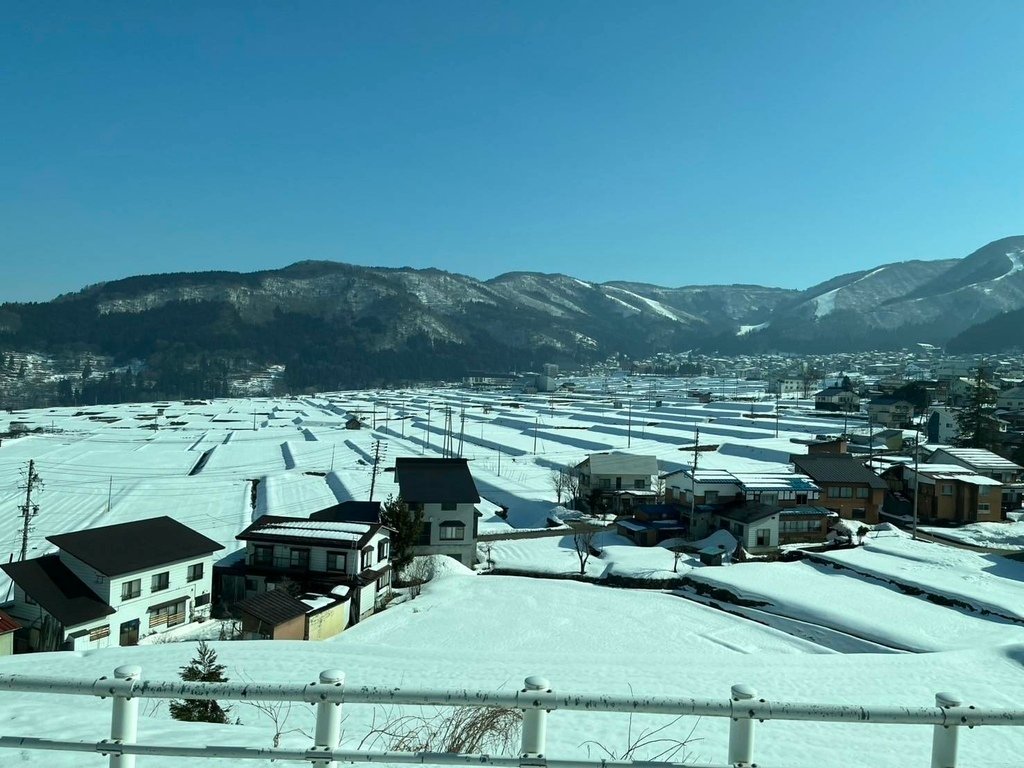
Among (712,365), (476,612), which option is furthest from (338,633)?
(712,365)

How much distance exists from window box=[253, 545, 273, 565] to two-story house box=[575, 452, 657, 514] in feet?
50.5

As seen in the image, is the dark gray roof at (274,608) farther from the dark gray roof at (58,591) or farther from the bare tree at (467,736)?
the bare tree at (467,736)

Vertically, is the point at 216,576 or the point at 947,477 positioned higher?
the point at 947,477

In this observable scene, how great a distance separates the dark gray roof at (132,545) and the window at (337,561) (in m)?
2.64

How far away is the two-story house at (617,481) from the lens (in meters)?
26.9

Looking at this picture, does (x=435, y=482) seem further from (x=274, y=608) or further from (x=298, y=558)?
(x=274, y=608)

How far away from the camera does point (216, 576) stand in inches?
607

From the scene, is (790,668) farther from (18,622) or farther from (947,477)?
(947,477)

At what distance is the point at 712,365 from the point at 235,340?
115 meters

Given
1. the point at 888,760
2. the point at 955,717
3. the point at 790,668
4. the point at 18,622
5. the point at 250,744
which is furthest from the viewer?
the point at 18,622

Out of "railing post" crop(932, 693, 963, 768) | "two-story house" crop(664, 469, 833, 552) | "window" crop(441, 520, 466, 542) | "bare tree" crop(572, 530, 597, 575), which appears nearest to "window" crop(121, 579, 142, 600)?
"window" crop(441, 520, 466, 542)

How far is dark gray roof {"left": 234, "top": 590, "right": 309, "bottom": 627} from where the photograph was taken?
11570 mm

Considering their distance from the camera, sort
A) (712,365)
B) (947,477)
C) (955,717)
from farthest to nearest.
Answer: (712,365) < (947,477) < (955,717)

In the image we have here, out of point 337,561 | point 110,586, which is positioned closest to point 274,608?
point 337,561
